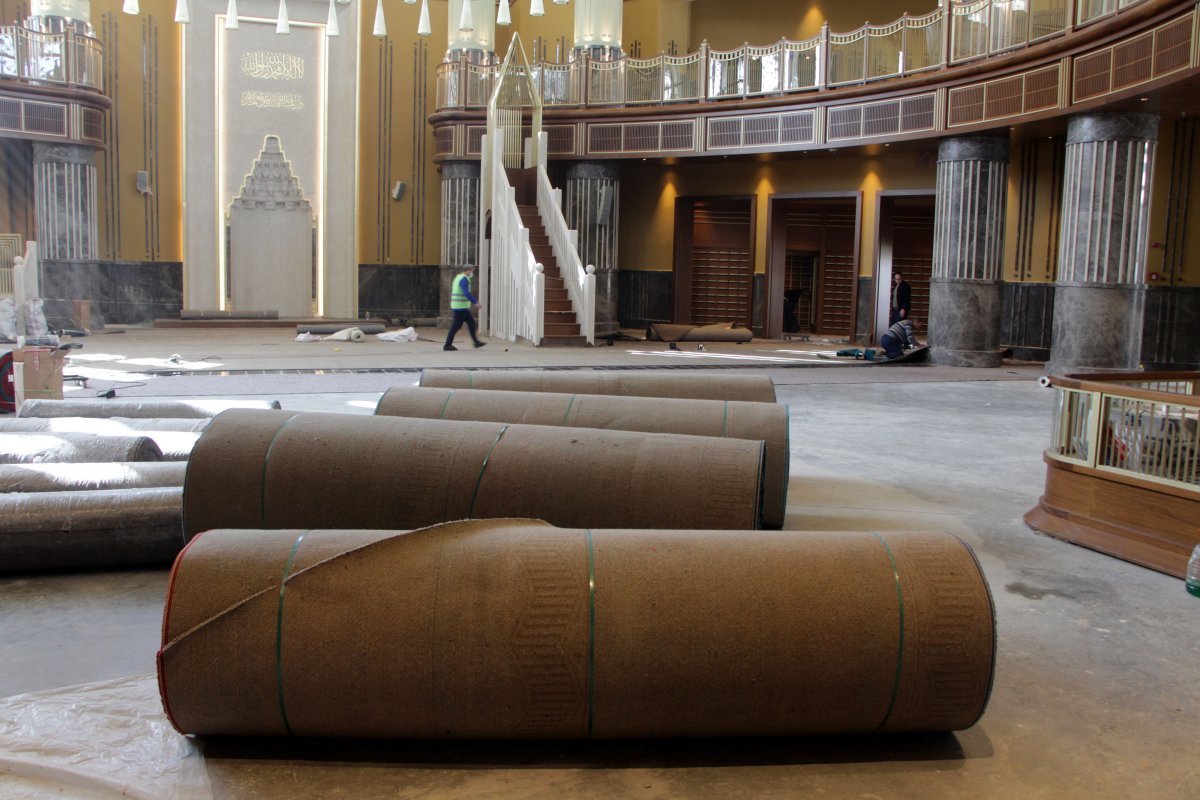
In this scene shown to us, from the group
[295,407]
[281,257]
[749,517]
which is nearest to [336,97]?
[281,257]

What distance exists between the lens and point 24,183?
20.6 meters

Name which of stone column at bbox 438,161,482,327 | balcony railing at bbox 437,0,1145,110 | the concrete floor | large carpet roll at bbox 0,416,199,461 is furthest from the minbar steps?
large carpet roll at bbox 0,416,199,461

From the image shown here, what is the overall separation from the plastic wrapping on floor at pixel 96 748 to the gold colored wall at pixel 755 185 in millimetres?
17558

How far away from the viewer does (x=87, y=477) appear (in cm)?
564

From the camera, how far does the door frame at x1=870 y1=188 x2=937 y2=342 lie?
19.9 metres

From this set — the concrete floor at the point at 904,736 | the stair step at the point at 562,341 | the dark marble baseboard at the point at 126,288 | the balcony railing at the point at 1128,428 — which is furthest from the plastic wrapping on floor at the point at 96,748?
the dark marble baseboard at the point at 126,288

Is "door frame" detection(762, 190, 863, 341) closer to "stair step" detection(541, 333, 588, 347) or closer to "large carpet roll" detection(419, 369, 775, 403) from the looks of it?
"stair step" detection(541, 333, 588, 347)

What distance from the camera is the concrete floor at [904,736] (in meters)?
3.24

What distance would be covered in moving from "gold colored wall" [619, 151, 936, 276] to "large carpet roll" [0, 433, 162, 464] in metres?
15.7

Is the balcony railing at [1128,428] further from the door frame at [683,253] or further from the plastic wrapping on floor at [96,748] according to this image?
the door frame at [683,253]

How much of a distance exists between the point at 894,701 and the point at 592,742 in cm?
93

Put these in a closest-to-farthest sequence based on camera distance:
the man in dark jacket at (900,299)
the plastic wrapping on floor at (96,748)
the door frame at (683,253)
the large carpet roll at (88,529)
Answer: the plastic wrapping on floor at (96,748) < the large carpet roll at (88,529) < the man in dark jacket at (900,299) < the door frame at (683,253)

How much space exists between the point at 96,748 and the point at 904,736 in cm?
251

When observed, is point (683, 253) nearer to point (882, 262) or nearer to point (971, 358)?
point (882, 262)
